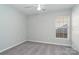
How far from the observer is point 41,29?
6.25 meters

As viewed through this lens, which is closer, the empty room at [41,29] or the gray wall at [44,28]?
the empty room at [41,29]

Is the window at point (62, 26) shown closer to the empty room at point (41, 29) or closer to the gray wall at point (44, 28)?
the empty room at point (41, 29)

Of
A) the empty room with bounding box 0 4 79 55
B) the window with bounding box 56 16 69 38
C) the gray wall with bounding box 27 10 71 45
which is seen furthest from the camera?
the gray wall with bounding box 27 10 71 45

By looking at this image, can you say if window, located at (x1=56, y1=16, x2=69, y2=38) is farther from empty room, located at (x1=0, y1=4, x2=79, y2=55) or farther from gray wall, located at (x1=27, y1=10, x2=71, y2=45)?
gray wall, located at (x1=27, y1=10, x2=71, y2=45)

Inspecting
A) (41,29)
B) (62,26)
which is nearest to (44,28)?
(41,29)

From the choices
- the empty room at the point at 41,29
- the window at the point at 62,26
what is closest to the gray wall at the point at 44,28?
the empty room at the point at 41,29

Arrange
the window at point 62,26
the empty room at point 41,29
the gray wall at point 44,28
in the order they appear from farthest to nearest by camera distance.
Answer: the gray wall at point 44,28 → the window at point 62,26 → the empty room at point 41,29

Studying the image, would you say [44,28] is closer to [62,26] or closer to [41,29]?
[41,29]

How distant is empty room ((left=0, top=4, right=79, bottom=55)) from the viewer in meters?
3.97

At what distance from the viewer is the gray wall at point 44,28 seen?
5.60 m

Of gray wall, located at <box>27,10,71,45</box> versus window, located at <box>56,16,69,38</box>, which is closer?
window, located at <box>56,16,69,38</box>

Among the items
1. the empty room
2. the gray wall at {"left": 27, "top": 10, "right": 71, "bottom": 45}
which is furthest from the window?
the gray wall at {"left": 27, "top": 10, "right": 71, "bottom": 45}

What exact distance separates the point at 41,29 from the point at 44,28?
27cm

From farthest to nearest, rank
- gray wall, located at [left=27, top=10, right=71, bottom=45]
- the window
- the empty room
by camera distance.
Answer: gray wall, located at [left=27, top=10, right=71, bottom=45], the window, the empty room
